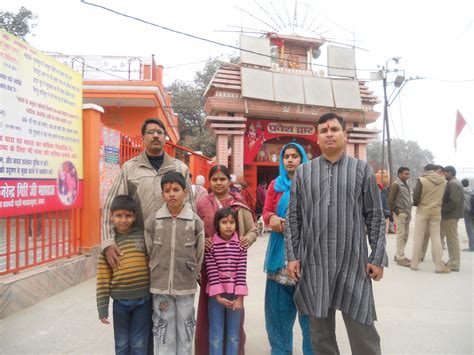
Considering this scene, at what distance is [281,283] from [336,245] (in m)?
0.68

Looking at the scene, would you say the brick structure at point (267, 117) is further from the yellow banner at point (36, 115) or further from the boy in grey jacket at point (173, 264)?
the boy in grey jacket at point (173, 264)

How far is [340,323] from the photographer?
11.3ft

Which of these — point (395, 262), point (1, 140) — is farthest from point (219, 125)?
point (1, 140)

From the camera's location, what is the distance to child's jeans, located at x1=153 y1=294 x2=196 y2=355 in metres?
2.22

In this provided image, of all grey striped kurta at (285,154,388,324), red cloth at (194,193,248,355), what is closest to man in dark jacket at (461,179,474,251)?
grey striped kurta at (285,154,388,324)

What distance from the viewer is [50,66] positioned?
13.8ft

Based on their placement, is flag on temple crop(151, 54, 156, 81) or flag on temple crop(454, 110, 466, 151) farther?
flag on temple crop(151, 54, 156, 81)

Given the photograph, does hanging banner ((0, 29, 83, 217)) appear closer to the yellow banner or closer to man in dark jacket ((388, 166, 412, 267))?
the yellow banner

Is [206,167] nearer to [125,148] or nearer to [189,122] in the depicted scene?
[125,148]

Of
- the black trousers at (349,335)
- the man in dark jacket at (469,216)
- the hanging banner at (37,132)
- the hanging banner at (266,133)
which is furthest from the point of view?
the hanging banner at (266,133)

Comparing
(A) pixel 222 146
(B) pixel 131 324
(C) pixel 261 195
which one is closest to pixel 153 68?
(A) pixel 222 146

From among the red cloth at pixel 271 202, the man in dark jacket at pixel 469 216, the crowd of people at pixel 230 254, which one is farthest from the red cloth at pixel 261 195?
the crowd of people at pixel 230 254

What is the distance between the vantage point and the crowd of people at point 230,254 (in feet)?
6.70

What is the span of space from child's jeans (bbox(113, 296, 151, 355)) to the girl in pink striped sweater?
0.43 metres
